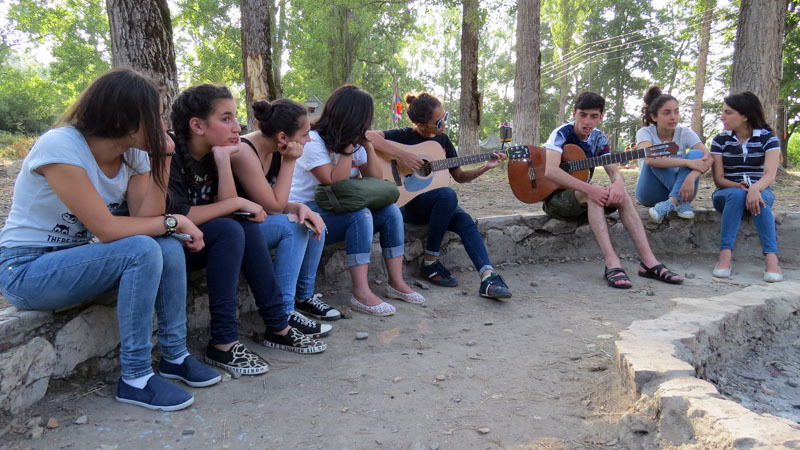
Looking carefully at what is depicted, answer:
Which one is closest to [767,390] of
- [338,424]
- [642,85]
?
[338,424]

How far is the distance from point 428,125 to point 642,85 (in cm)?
2896

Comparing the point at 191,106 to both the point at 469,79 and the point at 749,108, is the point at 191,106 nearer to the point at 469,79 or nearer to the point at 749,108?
the point at 749,108

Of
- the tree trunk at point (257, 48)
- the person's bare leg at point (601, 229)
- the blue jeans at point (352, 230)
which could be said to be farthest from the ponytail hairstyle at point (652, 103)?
the tree trunk at point (257, 48)

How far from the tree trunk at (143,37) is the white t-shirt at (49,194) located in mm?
2149

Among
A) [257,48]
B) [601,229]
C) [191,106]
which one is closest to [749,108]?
[601,229]

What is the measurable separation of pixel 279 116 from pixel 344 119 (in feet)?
1.48

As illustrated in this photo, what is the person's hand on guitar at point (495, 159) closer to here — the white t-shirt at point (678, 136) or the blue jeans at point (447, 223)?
the blue jeans at point (447, 223)

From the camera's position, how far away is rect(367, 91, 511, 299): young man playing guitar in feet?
11.7

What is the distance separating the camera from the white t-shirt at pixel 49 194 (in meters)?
1.74

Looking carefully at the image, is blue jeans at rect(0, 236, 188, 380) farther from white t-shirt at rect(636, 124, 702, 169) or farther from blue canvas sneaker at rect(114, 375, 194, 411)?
white t-shirt at rect(636, 124, 702, 169)

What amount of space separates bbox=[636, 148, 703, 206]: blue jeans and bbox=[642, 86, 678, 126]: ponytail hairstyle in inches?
15.0

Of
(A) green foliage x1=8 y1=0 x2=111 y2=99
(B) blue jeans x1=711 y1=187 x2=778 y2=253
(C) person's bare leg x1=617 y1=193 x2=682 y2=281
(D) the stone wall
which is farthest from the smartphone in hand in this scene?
(A) green foliage x1=8 y1=0 x2=111 y2=99

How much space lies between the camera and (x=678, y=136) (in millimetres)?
4391

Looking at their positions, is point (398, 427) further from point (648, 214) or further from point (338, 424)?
point (648, 214)
